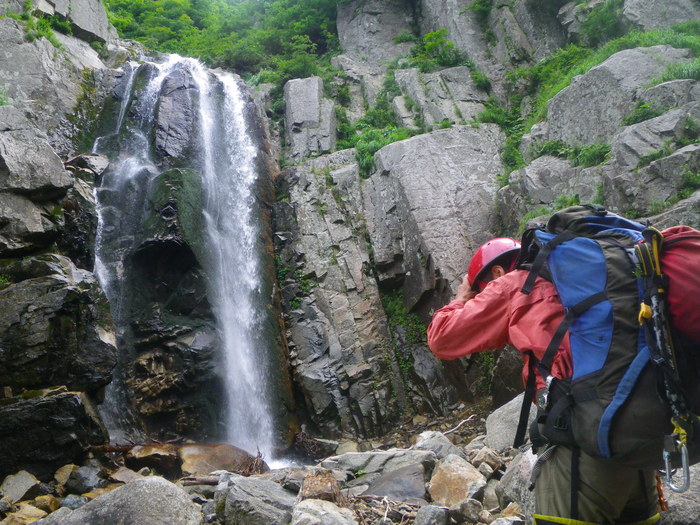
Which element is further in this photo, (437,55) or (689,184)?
(437,55)

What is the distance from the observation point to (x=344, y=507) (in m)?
4.36

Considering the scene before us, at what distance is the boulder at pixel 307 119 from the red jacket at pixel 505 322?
1475 centimetres

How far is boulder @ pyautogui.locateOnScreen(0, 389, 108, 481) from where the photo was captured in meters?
7.04

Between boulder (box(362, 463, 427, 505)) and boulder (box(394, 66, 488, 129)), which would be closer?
boulder (box(362, 463, 427, 505))

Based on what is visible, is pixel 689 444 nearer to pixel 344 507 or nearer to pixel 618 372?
pixel 618 372

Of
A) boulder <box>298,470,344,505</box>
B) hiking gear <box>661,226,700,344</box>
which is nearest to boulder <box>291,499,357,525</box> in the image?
boulder <box>298,470,344,505</box>

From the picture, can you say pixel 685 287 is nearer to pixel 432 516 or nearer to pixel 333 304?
pixel 432 516

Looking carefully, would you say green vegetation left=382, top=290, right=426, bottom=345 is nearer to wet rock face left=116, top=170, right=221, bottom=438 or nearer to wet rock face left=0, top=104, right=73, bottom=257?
wet rock face left=116, top=170, right=221, bottom=438

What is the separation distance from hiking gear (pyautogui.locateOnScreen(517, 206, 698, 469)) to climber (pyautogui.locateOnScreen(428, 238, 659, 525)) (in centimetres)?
10

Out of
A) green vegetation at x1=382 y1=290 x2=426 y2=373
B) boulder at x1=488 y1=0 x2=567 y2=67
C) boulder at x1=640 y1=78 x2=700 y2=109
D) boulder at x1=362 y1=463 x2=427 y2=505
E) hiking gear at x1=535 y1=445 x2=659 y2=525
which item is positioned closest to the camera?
hiking gear at x1=535 y1=445 x2=659 y2=525

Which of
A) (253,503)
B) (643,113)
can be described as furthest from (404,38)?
(253,503)

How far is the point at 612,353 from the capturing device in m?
2.10

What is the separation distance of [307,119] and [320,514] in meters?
15.8

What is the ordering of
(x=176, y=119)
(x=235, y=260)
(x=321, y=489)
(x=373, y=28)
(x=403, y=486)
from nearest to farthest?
(x=321, y=489), (x=403, y=486), (x=235, y=260), (x=176, y=119), (x=373, y=28)
